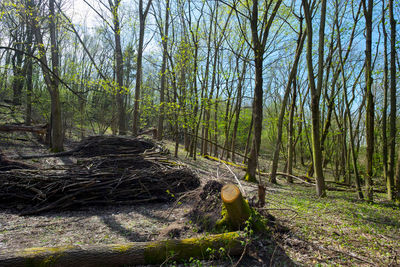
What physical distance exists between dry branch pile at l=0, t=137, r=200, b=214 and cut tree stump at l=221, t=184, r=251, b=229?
4.11ft

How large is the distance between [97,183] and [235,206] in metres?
3.65

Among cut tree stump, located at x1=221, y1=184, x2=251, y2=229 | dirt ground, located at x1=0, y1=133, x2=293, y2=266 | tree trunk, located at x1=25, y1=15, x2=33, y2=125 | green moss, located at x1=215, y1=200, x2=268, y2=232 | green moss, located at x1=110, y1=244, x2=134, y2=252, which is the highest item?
tree trunk, located at x1=25, y1=15, x2=33, y2=125

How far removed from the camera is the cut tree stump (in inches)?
129

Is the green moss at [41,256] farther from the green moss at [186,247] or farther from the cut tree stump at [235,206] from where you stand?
the cut tree stump at [235,206]

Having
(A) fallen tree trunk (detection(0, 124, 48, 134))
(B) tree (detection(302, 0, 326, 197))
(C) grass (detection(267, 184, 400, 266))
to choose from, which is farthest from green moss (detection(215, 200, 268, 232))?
(A) fallen tree trunk (detection(0, 124, 48, 134))

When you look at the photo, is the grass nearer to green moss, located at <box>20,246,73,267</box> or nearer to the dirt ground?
the dirt ground

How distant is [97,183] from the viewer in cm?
536

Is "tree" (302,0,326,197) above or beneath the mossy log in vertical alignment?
above

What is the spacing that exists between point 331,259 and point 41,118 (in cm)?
1632

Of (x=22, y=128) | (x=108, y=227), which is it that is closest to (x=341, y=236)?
(x=108, y=227)

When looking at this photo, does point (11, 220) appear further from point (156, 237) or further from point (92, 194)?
point (156, 237)

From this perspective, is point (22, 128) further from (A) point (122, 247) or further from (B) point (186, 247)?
(B) point (186, 247)

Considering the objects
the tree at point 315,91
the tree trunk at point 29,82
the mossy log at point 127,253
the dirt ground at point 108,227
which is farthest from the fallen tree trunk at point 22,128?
the tree at point 315,91

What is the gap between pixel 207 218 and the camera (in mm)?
3875
